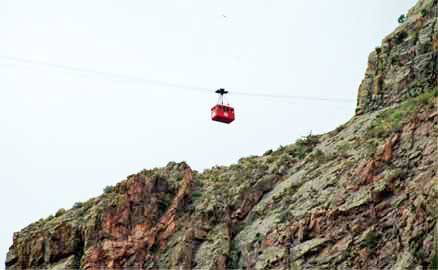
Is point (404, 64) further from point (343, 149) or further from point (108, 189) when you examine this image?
point (108, 189)

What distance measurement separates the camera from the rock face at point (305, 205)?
34.2 m

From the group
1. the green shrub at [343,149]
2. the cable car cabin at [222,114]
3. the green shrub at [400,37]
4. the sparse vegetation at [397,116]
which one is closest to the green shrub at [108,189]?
the cable car cabin at [222,114]

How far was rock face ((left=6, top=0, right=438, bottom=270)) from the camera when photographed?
112ft

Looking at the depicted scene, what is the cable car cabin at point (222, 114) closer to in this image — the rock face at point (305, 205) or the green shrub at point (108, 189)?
the rock face at point (305, 205)

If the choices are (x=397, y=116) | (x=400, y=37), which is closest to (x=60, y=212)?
(x=397, y=116)

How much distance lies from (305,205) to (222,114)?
12891mm

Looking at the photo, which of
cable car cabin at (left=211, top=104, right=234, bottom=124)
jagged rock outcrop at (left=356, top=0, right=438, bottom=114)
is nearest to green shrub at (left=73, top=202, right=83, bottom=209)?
cable car cabin at (left=211, top=104, right=234, bottom=124)

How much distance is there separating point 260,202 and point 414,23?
644 inches

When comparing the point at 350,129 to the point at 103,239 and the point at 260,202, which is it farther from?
the point at 103,239

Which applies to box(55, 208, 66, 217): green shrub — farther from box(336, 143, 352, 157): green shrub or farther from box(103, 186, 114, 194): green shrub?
box(336, 143, 352, 157): green shrub

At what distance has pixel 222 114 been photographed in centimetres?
5106

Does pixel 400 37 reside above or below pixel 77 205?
above

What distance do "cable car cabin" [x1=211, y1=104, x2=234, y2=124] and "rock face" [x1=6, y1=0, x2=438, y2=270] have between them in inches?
138

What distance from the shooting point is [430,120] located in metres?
38.5
